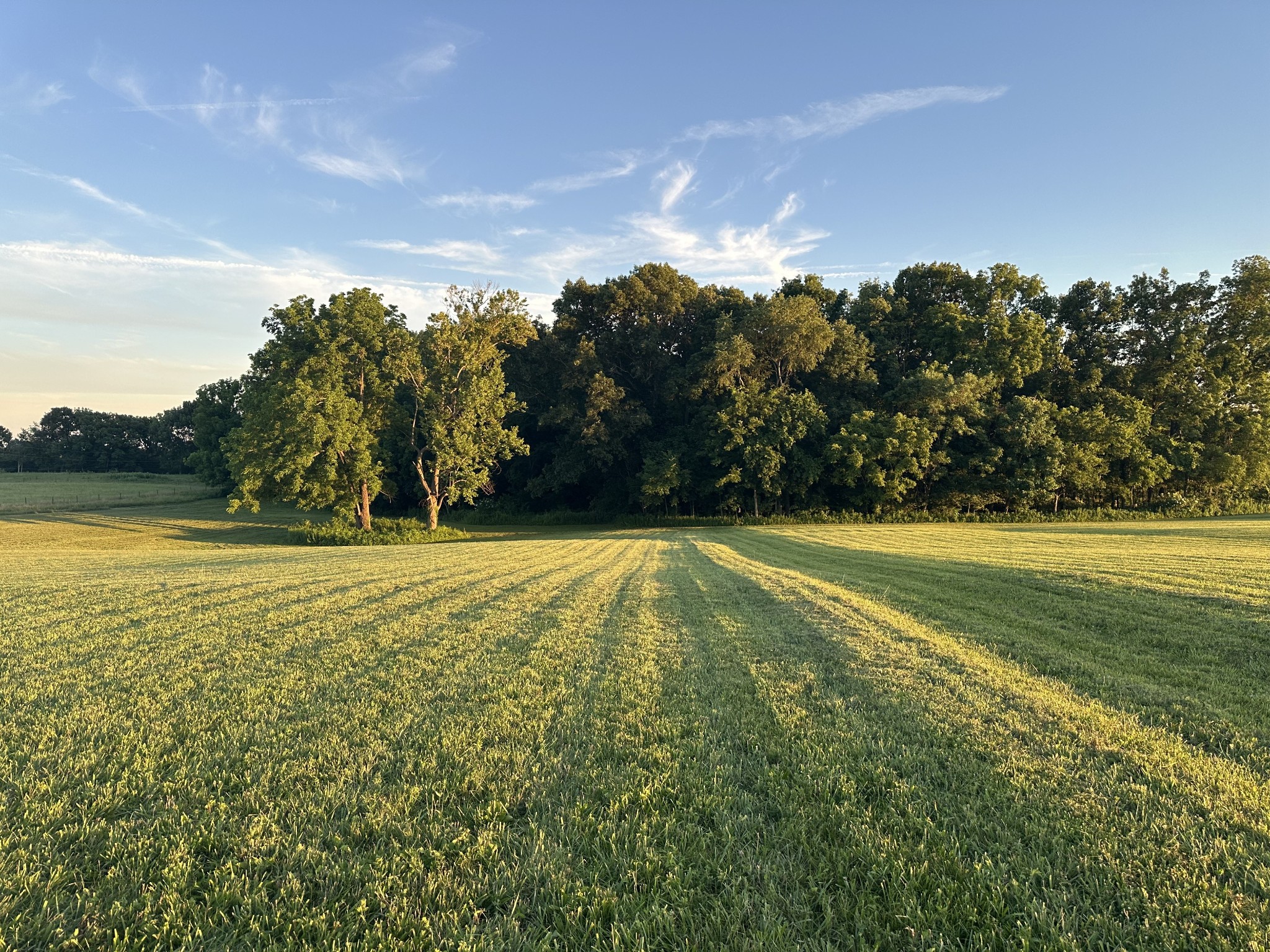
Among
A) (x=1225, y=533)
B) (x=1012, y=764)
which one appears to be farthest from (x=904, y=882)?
(x=1225, y=533)

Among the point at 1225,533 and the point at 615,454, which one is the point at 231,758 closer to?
the point at 1225,533

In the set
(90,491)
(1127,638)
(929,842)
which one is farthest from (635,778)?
(90,491)

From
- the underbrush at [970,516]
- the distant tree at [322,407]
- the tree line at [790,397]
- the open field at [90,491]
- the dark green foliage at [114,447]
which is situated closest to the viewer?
the distant tree at [322,407]

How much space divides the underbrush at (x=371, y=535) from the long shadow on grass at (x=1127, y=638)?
2233 centimetres

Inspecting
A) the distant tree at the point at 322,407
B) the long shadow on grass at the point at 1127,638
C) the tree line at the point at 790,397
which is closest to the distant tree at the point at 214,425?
the tree line at the point at 790,397

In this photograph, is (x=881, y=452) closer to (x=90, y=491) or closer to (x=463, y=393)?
(x=463, y=393)

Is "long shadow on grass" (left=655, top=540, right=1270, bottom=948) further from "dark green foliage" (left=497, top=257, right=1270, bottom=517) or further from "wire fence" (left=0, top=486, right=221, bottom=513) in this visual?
"wire fence" (left=0, top=486, right=221, bottom=513)

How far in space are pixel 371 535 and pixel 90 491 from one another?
168 feet

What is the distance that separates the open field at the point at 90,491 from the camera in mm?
45625

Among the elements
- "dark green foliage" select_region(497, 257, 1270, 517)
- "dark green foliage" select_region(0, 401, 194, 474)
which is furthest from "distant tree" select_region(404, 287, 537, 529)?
"dark green foliage" select_region(0, 401, 194, 474)

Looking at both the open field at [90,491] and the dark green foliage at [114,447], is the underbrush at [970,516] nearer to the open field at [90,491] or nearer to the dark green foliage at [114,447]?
the open field at [90,491]

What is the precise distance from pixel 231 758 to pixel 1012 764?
186 inches

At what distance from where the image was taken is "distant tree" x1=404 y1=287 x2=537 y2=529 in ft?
104

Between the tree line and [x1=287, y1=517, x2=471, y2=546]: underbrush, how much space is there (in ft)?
6.59
